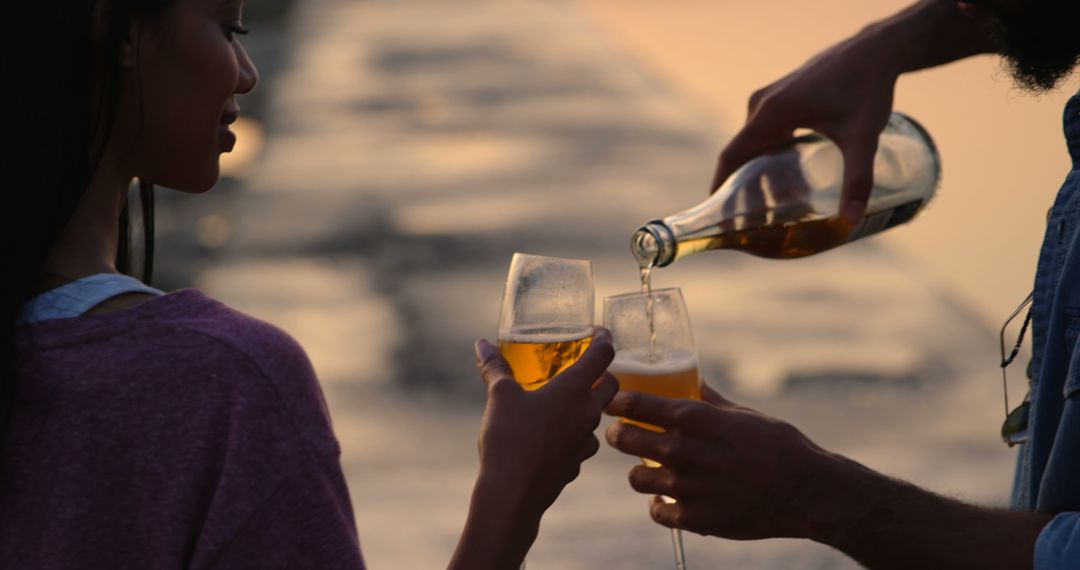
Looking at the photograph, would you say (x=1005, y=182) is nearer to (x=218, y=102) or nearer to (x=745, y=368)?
(x=745, y=368)

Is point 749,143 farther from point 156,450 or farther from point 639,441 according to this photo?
point 156,450

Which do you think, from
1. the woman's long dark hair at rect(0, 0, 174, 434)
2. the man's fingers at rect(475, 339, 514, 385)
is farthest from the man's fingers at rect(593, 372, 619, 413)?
the woman's long dark hair at rect(0, 0, 174, 434)

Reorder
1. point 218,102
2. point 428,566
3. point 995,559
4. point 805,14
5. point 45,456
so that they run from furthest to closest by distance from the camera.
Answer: point 805,14, point 428,566, point 995,559, point 218,102, point 45,456

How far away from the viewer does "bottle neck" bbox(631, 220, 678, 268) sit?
2744mm

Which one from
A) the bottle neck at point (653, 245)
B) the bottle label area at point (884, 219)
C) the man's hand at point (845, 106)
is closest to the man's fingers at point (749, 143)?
the man's hand at point (845, 106)

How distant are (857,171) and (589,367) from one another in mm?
1167

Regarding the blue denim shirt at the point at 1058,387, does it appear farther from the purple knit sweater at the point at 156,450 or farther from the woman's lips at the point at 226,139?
the woman's lips at the point at 226,139

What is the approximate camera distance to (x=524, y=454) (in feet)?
6.15

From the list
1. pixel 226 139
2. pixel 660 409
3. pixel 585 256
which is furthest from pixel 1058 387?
pixel 585 256

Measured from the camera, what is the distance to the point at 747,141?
10.3ft

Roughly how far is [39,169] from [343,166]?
8785 millimetres

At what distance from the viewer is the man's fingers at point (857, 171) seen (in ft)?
9.77

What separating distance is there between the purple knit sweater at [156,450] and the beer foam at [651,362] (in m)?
1.03

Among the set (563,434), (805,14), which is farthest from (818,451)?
(805,14)
